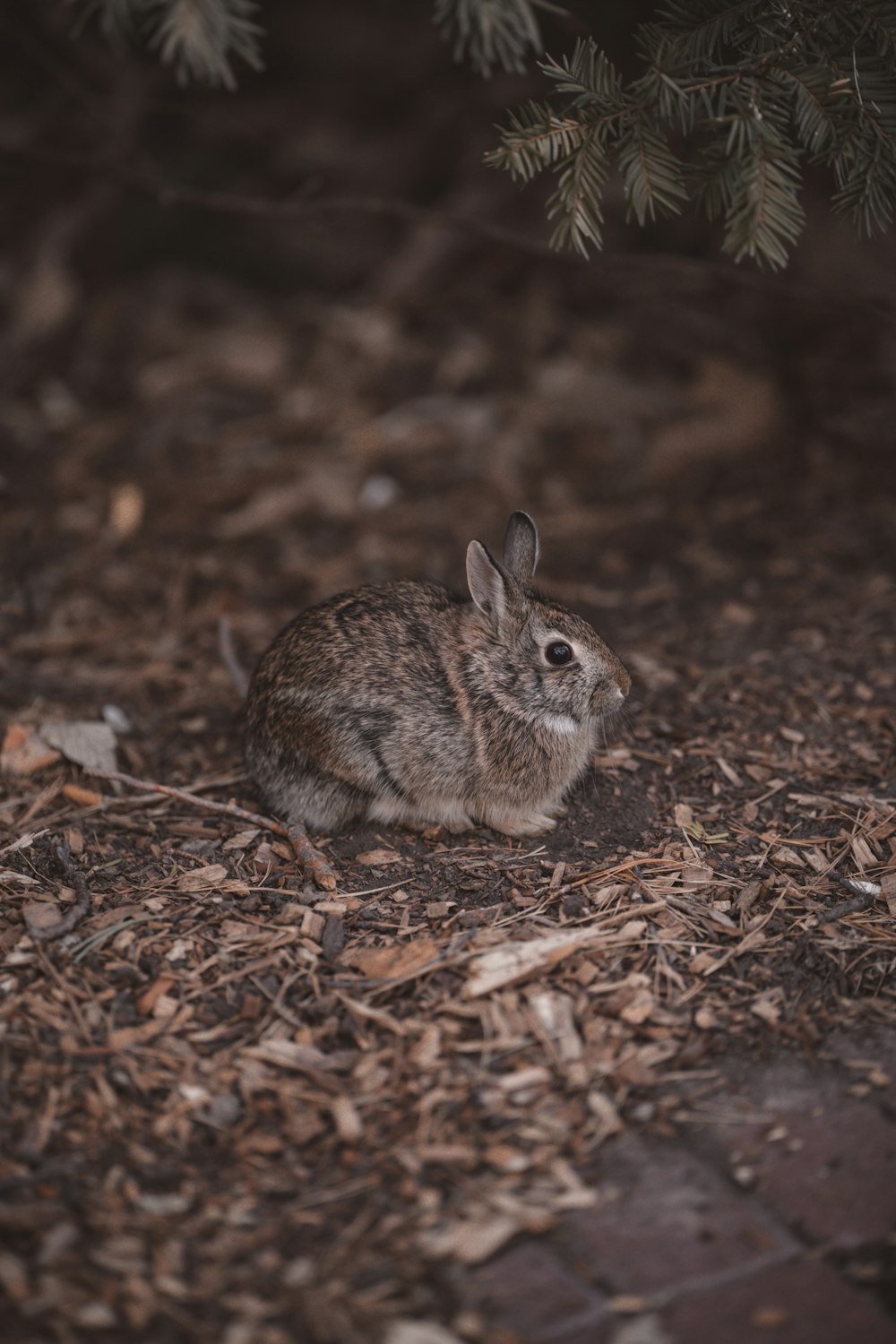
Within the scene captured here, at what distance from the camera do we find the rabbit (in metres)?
4.58

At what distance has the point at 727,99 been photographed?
161 inches

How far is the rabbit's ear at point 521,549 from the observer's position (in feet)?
15.7

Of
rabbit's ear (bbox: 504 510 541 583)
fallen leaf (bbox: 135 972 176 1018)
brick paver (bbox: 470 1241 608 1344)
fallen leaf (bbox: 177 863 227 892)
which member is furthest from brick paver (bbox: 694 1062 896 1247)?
rabbit's ear (bbox: 504 510 541 583)

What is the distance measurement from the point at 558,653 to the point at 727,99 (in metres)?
2.05

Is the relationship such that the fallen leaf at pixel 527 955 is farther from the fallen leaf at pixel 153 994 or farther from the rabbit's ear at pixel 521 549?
the rabbit's ear at pixel 521 549

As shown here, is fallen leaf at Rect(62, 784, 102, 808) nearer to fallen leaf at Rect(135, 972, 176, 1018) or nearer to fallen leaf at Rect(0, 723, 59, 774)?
fallen leaf at Rect(0, 723, 59, 774)

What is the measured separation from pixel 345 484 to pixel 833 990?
5120 millimetres

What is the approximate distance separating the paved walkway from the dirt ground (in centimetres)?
4

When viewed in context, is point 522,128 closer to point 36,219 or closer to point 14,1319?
point 14,1319

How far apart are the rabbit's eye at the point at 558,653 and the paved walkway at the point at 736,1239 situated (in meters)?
1.81

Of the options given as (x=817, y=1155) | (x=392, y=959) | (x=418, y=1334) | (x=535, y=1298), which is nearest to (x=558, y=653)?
(x=392, y=959)

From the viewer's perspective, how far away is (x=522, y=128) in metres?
4.14

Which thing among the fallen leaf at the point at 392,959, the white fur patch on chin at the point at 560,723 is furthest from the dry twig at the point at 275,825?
the white fur patch on chin at the point at 560,723

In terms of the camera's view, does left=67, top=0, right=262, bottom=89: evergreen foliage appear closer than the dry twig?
Yes
